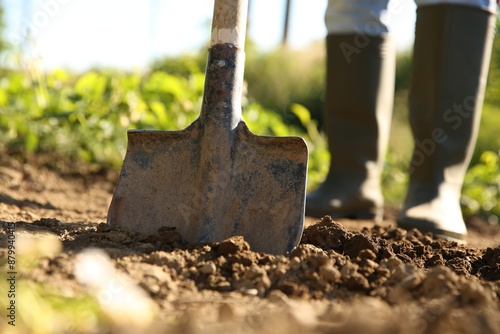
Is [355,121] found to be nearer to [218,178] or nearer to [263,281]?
[218,178]

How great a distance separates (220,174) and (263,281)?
43 cm

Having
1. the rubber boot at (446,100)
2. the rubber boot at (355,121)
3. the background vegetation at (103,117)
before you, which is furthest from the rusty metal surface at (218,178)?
the background vegetation at (103,117)

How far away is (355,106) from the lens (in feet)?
9.18

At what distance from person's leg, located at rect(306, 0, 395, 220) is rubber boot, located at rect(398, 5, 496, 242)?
239 mm

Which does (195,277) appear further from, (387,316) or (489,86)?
(489,86)

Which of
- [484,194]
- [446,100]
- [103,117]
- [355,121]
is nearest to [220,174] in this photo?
[446,100]

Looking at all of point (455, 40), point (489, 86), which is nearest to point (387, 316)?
point (455, 40)

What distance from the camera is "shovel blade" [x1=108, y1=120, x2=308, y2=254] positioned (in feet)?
5.46

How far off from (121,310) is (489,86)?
6.64 m

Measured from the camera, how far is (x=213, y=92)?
1788mm

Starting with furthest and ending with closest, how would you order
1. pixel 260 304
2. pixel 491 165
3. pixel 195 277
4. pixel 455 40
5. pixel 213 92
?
pixel 491 165, pixel 455 40, pixel 213 92, pixel 195 277, pixel 260 304

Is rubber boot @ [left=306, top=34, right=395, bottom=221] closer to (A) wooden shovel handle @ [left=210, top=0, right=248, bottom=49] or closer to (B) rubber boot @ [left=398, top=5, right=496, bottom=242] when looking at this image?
(B) rubber boot @ [left=398, top=5, right=496, bottom=242]

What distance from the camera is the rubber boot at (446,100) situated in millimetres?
2430

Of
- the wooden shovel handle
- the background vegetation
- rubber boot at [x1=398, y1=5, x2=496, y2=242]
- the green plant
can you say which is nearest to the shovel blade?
the wooden shovel handle
